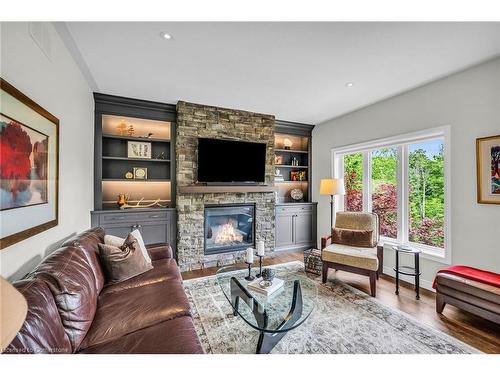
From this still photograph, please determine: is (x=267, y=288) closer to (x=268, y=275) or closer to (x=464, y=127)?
(x=268, y=275)

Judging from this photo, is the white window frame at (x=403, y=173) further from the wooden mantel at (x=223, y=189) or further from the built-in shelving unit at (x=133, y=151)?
the built-in shelving unit at (x=133, y=151)


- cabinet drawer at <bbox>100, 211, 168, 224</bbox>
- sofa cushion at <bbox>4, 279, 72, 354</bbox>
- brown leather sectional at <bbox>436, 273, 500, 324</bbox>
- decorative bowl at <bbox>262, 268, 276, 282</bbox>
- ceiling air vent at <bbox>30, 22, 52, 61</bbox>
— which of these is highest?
ceiling air vent at <bbox>30, 22, 52, 61</bbox>

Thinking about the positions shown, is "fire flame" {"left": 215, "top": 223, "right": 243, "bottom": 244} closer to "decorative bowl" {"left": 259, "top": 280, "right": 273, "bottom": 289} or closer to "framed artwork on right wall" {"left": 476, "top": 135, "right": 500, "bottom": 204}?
"decorative bowl" {"left": 259, "top": 280, "right": 273, "bottom": 289}

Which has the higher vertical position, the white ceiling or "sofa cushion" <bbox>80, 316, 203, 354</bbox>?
the white ceiling

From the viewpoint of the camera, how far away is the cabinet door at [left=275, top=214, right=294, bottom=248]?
4355mm

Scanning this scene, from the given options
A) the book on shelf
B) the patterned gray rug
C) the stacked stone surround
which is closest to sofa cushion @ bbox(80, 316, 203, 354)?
the patterned gray rug

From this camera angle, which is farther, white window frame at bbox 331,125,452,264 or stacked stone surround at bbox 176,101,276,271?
stacked stone surround at bbox 176,101,276,271

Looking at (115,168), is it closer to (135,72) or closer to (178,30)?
(135,72)

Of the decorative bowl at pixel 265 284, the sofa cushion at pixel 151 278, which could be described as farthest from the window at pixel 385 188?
the sofa cushion at pixel 151 278

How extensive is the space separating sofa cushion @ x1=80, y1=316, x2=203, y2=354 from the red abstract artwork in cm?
93

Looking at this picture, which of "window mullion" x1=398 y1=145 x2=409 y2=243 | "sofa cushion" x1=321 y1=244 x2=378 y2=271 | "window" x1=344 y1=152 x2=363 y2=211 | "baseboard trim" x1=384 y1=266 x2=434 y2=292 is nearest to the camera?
"sofa cushion" x1=321 y1=244 x2=378 y2=271

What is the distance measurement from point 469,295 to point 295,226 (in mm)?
2729

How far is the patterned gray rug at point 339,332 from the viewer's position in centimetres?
175

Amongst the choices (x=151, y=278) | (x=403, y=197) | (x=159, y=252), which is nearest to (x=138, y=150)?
(x=159, y=252)
